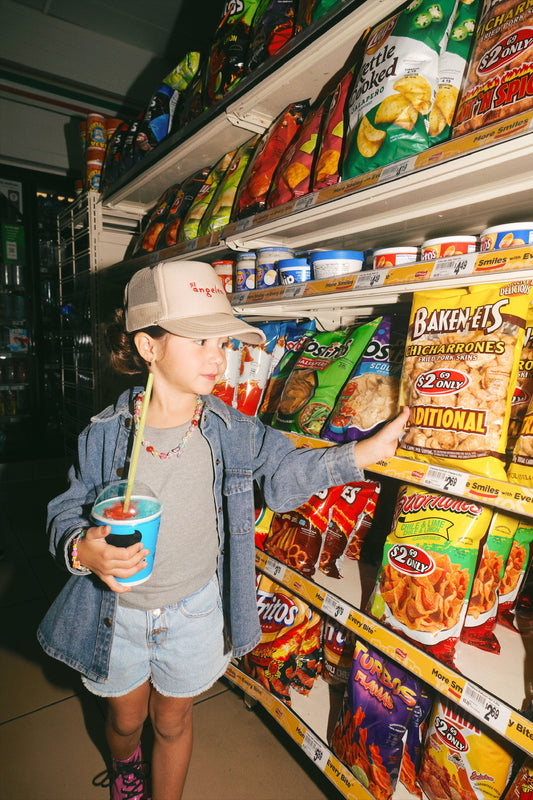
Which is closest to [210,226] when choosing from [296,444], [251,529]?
[296,444]

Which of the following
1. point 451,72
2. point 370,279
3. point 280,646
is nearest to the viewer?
point 451,72

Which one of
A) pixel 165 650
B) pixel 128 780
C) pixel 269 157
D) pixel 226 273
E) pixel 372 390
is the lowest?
pixel 128 780

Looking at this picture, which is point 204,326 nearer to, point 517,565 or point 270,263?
point 270,263

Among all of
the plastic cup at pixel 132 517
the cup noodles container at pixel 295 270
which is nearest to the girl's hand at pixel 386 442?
the plastic cup at pixel 132 517

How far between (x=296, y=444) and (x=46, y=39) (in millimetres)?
4678

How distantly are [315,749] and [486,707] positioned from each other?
773mm

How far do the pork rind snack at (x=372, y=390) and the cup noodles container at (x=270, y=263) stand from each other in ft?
1.61

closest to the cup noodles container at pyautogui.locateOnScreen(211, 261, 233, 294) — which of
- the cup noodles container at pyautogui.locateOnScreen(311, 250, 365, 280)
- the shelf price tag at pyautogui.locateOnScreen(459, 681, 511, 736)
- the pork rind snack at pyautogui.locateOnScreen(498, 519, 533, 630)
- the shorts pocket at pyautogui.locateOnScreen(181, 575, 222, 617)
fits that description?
the cup noodles container at pyautogui.locateOnScreen(311, 250, 365, 280)

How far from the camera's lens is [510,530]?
1211mm

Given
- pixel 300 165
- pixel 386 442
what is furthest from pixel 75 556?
pixel 300 165

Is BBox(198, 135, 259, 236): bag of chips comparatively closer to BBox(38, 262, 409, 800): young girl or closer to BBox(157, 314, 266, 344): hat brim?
BBox(38, 262, 409, 800): young girl

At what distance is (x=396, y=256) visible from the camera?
127 cm

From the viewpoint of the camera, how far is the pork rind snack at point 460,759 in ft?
3.61

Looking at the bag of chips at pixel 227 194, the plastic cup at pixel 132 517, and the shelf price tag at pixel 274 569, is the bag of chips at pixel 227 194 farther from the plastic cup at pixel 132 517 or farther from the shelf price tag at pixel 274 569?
the shelf price tag at pixel 274 569
